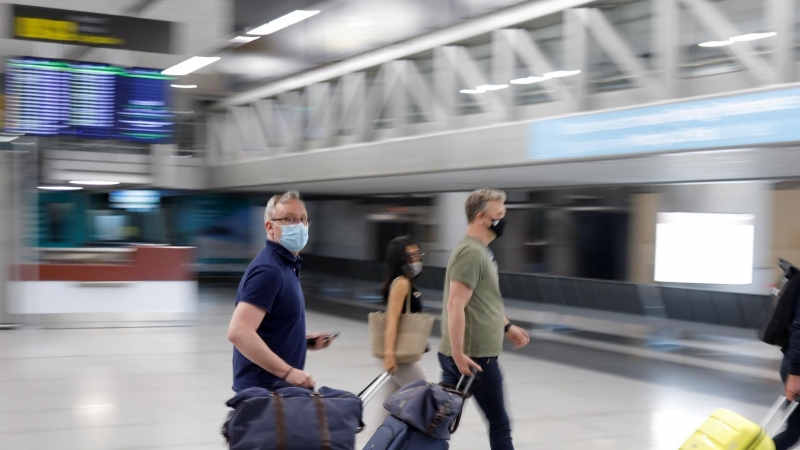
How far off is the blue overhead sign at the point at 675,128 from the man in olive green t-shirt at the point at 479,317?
4257 millimetres

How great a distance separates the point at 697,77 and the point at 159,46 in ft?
23.8

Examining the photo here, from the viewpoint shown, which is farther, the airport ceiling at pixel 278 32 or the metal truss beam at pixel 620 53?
the airport ceiling at pixel 278 32

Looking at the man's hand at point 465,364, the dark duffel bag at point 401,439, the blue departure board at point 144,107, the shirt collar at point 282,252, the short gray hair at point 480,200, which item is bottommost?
the dark duffel bag at point 401,439

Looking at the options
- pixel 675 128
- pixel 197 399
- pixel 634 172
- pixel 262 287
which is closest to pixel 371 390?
pixel 262 287

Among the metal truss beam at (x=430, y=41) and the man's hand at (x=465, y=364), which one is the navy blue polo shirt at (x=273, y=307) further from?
the metal truss beam at (x=430, y=41)

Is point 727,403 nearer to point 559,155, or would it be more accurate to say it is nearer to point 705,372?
point 705,372

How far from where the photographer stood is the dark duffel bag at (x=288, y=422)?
2965 millimetres

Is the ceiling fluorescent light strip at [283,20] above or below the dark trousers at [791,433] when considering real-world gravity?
above

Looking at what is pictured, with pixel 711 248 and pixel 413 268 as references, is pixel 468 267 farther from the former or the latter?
pixel 711 248

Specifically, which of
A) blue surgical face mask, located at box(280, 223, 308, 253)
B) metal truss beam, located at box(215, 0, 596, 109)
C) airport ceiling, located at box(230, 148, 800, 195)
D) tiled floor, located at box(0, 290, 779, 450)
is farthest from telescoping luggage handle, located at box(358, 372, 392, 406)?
metal truss beam, located at box(215, 0, 596, 109)

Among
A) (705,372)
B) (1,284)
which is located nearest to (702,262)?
(705,372)

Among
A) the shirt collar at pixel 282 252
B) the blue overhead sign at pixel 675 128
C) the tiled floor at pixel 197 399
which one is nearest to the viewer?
the shirt collar at pixel 282 252

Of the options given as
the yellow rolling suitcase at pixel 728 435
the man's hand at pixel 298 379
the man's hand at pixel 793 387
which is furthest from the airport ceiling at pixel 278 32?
the man's hand at pixel 298 379

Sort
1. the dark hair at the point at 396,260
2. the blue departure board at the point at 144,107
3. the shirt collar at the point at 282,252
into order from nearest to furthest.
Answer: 1. the shirt collar at the point at 282,252
2. the dark hair at the point at 396,260
3. the blue departure board at the point at 144,107
